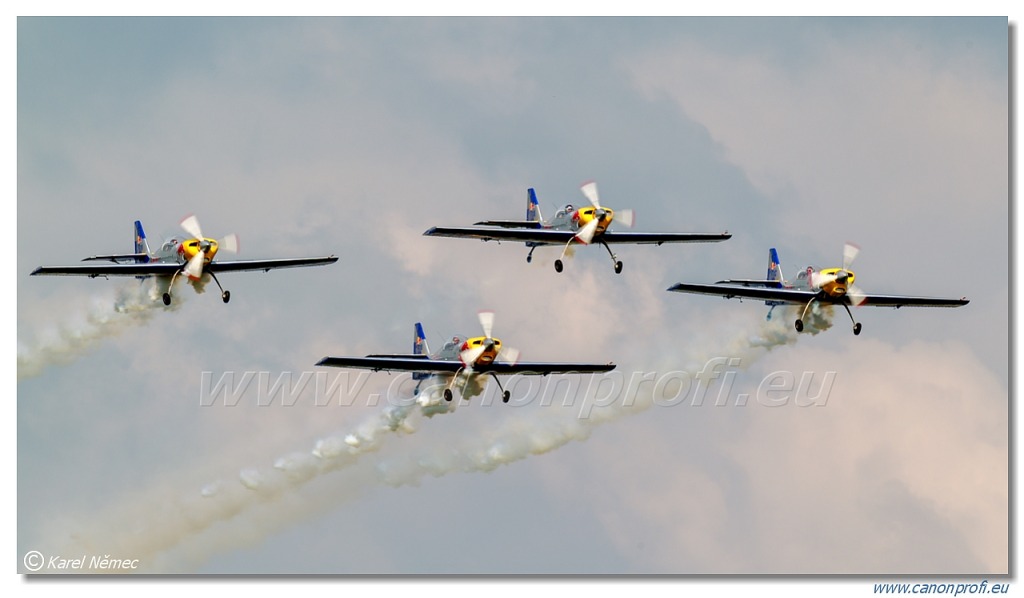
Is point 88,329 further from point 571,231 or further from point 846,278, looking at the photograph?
point 846,278

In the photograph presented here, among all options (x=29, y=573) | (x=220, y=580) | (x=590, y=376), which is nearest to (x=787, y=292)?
(x=590, y=376)

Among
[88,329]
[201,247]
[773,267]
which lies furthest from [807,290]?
[88,329]

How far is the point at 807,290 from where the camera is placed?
6072 centimetres

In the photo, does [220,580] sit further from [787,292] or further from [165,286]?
[787,292]

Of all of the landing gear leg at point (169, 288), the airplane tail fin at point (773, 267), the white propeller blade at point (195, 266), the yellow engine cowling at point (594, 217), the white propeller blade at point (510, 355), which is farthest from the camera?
the airplane tail fin at point (773, 267)

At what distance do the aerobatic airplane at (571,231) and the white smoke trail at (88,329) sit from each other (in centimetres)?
1284

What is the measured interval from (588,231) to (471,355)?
26.6ft

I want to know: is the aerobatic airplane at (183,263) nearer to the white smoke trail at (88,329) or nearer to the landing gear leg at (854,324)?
the white smoke trail at (88,329)

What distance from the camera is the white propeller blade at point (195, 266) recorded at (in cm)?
5944

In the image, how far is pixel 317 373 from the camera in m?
63.5

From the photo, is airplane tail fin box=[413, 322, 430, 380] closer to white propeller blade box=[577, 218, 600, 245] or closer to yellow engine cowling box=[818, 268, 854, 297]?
white propeller blade box=[577, 218, 600, 245]

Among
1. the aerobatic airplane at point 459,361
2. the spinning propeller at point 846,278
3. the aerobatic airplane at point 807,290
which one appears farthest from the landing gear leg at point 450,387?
the spinning propeller at point 846,278
